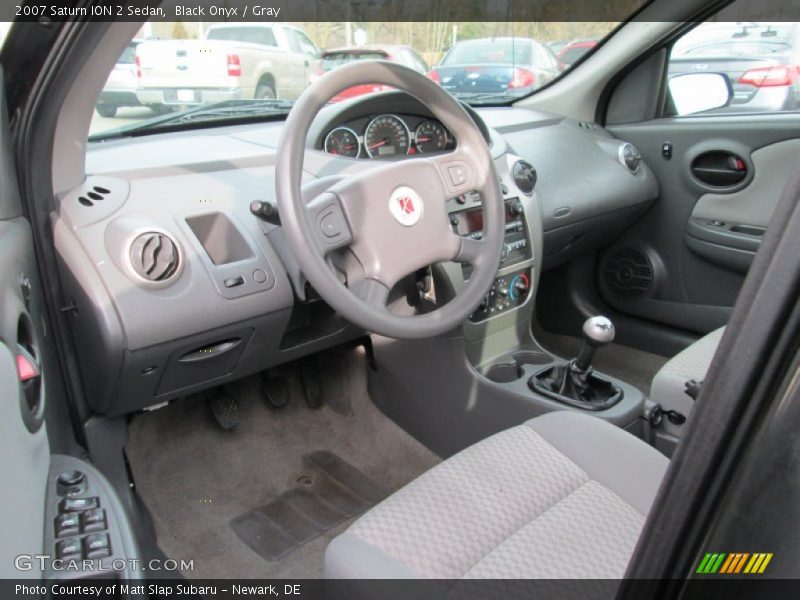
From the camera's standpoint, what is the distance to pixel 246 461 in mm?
2236

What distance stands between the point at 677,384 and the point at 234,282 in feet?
3.87

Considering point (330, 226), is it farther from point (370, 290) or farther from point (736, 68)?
point (736, 68)

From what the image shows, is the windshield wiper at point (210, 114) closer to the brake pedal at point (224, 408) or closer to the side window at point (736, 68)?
the brake pedal at point (224, 408)

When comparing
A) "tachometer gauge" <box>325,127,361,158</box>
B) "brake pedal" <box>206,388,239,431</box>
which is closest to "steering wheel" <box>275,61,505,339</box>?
"tachometer gauge" <box>325,127,361,158</box>

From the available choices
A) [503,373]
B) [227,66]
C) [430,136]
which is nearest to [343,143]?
[430,136]

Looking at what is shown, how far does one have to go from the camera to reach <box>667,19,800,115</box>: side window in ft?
7.98

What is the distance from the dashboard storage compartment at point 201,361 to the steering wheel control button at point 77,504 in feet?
1.58

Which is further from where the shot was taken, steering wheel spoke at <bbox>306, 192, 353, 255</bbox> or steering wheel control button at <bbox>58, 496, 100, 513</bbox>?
steering wheel spoke at <bbox>306, 192, 353, 255</bbox>

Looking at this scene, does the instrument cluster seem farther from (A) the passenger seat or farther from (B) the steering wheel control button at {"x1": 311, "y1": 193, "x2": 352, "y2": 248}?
(A) the passenger seat

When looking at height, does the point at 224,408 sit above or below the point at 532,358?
below

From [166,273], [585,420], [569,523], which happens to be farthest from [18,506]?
[585,420]

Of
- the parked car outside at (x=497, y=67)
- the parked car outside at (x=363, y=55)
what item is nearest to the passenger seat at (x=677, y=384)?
the parked car outside at (x=363, y=55)

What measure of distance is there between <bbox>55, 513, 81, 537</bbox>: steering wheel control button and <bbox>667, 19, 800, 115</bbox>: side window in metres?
2.51

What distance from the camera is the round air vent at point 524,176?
2189 mm
